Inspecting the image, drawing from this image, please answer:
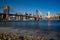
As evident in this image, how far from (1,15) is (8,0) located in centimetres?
41

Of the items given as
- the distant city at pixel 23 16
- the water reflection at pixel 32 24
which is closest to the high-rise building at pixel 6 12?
the distant city at pixel 23 16

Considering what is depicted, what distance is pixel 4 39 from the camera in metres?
3.52

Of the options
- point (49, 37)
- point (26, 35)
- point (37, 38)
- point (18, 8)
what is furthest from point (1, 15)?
point (49, 37)

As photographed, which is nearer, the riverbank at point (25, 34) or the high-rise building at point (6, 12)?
the riverbank at point (25, 34)

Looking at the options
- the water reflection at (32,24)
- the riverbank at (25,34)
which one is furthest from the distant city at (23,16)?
the riverbank at (25,34)

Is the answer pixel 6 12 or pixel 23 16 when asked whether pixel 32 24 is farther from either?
pixel 6 12

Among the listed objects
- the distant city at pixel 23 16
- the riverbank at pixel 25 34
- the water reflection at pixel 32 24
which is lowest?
the riverbank at pixel 25 34

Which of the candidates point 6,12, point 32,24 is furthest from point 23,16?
point 6,12

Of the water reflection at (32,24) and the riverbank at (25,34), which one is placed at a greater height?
the water reflection at (32,24)

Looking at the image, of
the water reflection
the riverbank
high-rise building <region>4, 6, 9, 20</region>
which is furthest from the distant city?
the riverbank

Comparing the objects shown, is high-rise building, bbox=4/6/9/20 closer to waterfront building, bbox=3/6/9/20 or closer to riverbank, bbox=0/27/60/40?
waterfront building, bbox=3/6/9/20

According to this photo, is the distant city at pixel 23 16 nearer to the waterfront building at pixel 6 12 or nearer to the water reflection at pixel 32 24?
the waterfront building at pixel 6 12

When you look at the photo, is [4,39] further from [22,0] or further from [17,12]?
[22,0]

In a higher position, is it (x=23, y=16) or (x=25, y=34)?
(x=23, y=16)
